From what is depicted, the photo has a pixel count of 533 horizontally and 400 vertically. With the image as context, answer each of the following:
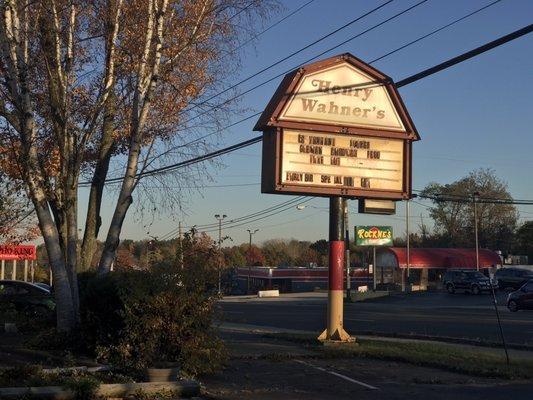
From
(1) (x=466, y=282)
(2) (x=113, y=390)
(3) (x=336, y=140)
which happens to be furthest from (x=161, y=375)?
(1) (x=466, y=282)

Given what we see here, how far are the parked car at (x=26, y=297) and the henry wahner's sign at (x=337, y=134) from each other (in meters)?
11.4

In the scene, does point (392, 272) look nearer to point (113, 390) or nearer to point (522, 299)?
point (522, 299)

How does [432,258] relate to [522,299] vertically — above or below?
above

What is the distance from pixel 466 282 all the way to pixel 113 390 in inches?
2079

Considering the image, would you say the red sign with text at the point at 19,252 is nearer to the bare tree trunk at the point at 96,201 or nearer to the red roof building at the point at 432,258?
the bare tree trunk at the point at 96,201

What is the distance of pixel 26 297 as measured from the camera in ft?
84.1

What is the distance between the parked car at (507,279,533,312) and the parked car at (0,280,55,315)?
25.6m

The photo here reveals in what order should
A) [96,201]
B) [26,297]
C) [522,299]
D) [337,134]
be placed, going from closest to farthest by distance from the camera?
[337,134]
[96,201]
[26,297]
[522,299]

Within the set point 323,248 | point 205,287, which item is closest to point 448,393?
point 205,287

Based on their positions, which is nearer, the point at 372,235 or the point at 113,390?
the point at 113,390

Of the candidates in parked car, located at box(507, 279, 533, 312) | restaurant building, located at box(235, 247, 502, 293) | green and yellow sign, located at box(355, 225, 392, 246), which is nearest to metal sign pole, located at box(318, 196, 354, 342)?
parked car, located at box(507, 279, 533, 312)

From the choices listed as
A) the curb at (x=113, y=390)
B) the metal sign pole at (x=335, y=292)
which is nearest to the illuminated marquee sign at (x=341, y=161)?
the metal sign pole at (x=335, y=292)

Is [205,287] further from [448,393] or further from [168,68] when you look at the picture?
[168,68]

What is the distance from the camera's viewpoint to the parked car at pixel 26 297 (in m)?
24.5
